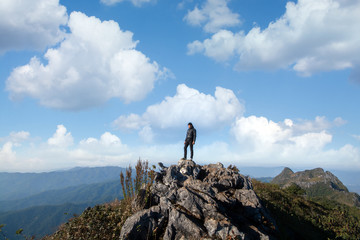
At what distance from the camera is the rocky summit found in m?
8.42

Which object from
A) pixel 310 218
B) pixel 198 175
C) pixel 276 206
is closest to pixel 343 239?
pixel 310 218

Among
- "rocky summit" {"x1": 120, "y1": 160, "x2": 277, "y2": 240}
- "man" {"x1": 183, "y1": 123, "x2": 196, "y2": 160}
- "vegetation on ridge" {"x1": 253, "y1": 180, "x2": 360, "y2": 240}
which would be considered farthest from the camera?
"man" {"x1": 183, "y1": 123, "x2": 196, "y2": 160}

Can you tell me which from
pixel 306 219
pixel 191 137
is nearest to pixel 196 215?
pixel 191 137

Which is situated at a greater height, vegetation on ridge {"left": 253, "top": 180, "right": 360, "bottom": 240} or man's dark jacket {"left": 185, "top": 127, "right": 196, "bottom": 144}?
man's dark jacket {"left": 185, "top": 127, "right": 196, "bottom": 144}

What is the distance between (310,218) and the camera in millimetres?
19391

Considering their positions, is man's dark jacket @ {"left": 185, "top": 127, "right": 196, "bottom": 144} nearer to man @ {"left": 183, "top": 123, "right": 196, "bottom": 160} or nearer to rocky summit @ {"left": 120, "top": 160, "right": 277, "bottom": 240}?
man @ {"left": 183, "top": 123, "right": 196, "bottom": 160}

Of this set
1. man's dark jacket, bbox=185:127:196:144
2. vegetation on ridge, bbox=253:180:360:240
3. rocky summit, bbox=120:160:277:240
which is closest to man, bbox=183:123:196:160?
man's dark jacket, bbox=185:127:196:144

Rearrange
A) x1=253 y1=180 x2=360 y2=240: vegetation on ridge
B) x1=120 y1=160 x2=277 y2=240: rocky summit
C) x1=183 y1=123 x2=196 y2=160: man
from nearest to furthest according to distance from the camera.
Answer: x1=120 y1=160 x2=277 y2=240: rocky summit, x1=253 y1=180 x2=360 y2=240: vegetation on ridge, x1=183 y1=123 x2=196 y2=160: man

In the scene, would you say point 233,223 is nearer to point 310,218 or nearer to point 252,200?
point 252,200

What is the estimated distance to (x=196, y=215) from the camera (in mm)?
9219

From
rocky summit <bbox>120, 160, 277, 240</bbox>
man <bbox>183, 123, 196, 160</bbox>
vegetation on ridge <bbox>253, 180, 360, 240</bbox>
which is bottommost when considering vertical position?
vegetation on ridge <bbox>253, 180, 360, 240</bbox>

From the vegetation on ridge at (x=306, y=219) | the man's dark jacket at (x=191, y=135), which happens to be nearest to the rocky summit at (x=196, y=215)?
the man's dark jacket at (x=191, y=135)

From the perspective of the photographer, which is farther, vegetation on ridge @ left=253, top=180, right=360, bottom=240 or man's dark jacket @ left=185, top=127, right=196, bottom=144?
man's dark jacket @ left=185, top=127, right=196, bottom=144

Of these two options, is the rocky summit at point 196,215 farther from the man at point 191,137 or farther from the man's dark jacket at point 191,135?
the man's dark jacket at point 191,135
